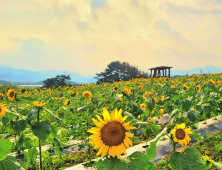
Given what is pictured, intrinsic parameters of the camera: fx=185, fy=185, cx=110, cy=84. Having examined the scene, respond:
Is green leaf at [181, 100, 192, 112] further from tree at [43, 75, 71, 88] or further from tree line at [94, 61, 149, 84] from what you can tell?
tree line at [94, 61, 149, 84]

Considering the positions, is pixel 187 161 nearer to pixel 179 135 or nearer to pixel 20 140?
pixel 179 135

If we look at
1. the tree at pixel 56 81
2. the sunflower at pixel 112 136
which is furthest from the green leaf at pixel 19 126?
the tree at pixel 56 81

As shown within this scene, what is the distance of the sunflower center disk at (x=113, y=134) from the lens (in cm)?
107

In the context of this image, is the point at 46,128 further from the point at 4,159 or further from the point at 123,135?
the point at 123,135

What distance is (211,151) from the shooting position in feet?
8.86

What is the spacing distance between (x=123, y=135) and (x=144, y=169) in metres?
0.22

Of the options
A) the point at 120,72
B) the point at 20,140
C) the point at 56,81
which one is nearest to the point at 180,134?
the point at 20,140

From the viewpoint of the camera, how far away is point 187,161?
4.44ft

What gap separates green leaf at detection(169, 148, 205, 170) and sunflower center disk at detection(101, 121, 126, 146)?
0.56m

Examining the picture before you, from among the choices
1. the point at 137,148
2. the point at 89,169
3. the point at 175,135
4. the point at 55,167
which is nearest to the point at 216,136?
the point at 137,148

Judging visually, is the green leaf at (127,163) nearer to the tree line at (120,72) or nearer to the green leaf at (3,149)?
the green leaf at (3,149)

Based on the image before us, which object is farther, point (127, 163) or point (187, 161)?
point (187, 161)

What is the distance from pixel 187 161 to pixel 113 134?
0.66 m

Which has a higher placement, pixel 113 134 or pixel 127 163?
pixel 113 134
